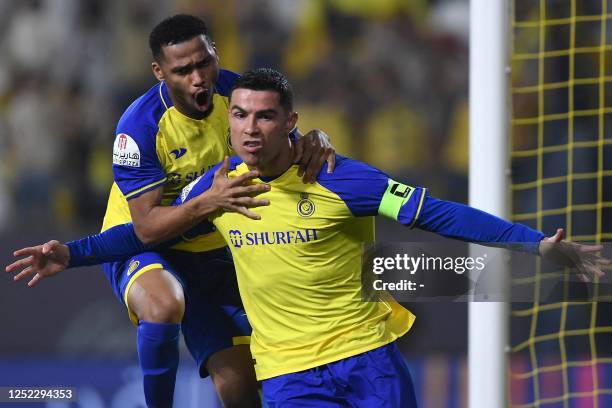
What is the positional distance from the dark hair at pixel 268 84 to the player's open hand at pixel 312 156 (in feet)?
0.45

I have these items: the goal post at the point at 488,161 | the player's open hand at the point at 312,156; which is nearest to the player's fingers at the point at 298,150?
the player's open hand at the point at 312,156

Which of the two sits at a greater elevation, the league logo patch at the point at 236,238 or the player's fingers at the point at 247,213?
the player's fingers at the point at 247,213

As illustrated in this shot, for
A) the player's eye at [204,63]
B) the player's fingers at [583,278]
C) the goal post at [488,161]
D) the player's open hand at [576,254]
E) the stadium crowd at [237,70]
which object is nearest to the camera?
the player's open hand at [576,254]

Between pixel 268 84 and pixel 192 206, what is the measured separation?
533mm

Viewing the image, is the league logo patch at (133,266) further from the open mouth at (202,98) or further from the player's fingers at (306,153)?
the player's fingers at (306,153)

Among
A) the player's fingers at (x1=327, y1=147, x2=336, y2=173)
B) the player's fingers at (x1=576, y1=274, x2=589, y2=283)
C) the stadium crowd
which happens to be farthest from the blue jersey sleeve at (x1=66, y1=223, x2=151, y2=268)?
the stadium crowd

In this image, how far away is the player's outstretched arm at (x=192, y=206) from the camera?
416cm

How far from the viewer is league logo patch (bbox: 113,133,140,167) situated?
4719 millimetres

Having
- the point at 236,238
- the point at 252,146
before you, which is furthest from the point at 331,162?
the point at 236,238

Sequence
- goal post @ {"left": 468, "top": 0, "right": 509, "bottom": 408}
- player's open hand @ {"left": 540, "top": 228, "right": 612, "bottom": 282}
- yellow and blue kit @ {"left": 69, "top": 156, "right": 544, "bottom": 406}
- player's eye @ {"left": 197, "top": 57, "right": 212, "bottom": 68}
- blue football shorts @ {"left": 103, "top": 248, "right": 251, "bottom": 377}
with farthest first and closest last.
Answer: goal post @ {"left": 468, "top": 0, "right": 509, "bottom": 408} → blue football shorts @ {"left": 103, "top": 248, "right": 251, "bottom": 377} → player's eye @ {"left": 197, "top": 57, "right": 212, "bottom": 68} → yellow and blue kit @ {"left": 69, "top": 156, "right": 544, "bottom": 406} → player's open hand @ {"left": 540, "top": 228, "right": 612, "bottom": 282}

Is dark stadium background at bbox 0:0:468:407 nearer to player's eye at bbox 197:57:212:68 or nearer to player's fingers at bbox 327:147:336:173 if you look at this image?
player's eye at bbox 197:57:212:68

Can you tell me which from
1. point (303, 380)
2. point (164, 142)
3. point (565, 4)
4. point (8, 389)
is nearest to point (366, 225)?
point (303, 380)

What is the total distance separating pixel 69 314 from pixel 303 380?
4.39 meters

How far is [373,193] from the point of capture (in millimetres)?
4191
